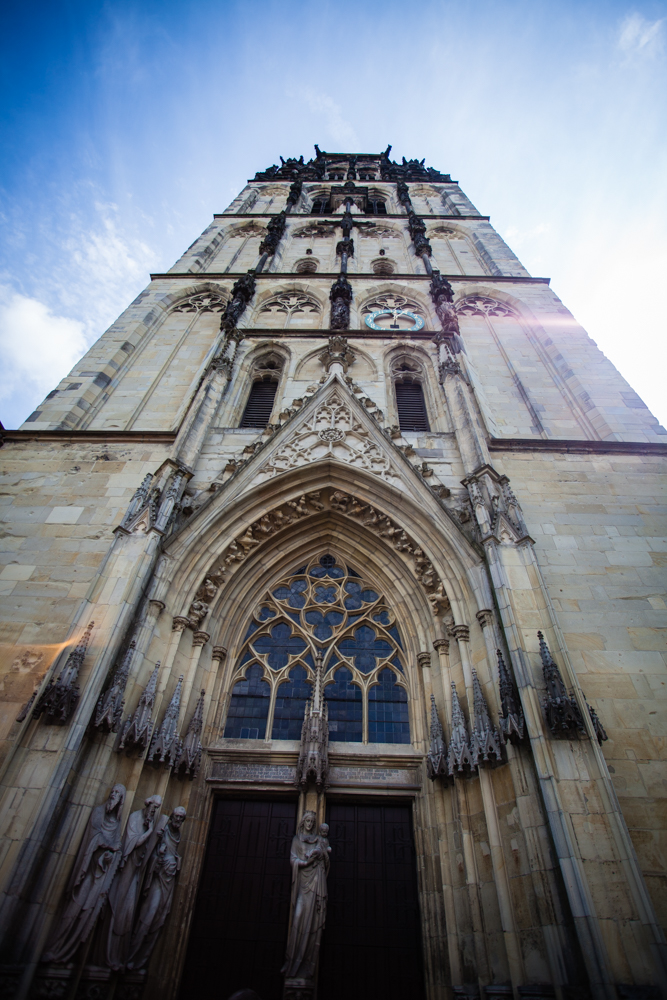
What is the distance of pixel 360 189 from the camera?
85.0 ft

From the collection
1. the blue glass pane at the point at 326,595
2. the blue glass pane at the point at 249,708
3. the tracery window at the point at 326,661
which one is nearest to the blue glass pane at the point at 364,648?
the tracery window at the point at 326,661

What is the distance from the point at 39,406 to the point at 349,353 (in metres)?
6.81

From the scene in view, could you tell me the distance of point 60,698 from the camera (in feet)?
17.8

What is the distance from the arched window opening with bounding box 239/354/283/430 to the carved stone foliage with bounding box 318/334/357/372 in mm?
1389

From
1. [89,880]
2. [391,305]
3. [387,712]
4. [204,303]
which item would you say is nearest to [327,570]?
[387,712]

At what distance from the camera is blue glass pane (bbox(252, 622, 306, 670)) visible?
7.94m

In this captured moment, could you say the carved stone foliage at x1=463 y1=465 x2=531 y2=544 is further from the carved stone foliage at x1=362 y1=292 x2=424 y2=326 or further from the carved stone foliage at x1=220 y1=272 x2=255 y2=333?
the carved stone foliage at x1=362 y1=292 x2=424 y2=326

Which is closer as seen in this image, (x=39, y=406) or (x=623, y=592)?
(x=623, y=592)

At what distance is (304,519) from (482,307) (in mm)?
10055

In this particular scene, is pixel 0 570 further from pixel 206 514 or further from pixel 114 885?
pixel 114 885

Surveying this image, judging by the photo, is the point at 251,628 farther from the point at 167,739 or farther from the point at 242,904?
the point at 242,904

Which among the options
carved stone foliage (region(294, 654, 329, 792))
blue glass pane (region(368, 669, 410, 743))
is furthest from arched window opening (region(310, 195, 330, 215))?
carved stone foliage (region(294, 654, 329, 792))

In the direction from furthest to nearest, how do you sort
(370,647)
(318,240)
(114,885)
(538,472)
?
1. (318,240)
2. (538,472)
3. (370,647)
4. (114,885)

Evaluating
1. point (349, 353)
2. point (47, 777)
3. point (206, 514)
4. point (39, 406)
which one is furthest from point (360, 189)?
point (47, 777)
